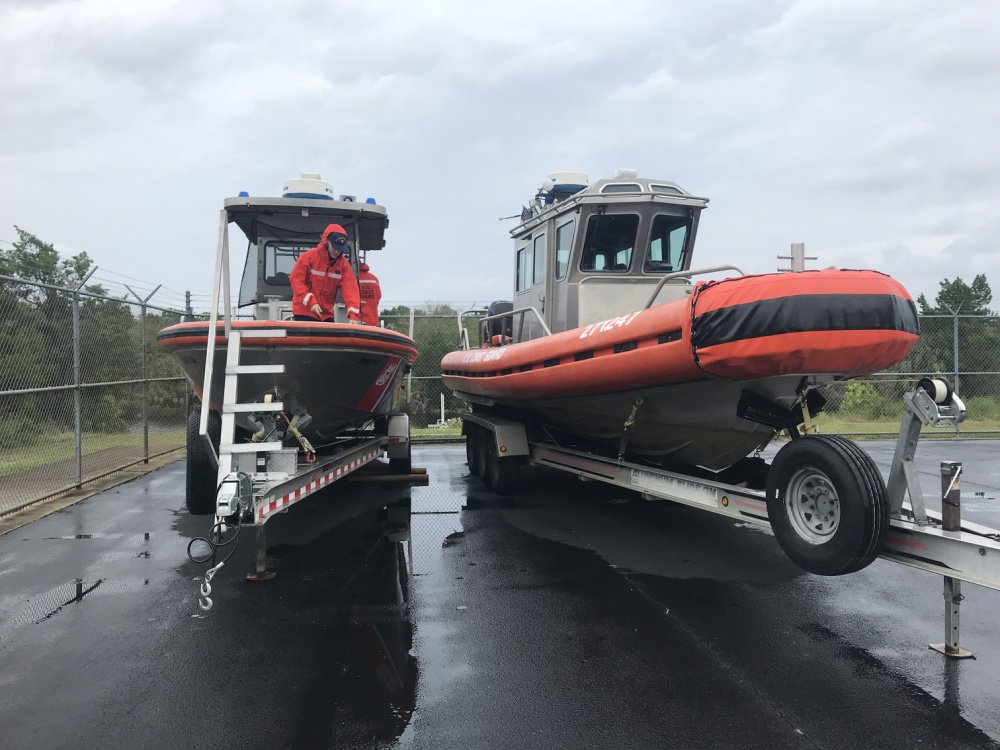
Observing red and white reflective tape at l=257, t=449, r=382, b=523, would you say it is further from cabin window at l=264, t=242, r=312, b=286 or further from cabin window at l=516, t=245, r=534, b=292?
cabin window at l=516, t=245, r=534, b=292

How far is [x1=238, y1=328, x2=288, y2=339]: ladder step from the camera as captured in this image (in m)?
5.30

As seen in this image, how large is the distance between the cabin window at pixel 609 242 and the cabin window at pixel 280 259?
3.02 m

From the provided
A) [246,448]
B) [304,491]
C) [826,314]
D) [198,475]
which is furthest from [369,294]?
[826,314]

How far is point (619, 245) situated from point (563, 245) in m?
0.59

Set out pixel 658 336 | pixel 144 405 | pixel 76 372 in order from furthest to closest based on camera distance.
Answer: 1. pixel 144 405
2. pixel 76 372
3. pixel 658 336

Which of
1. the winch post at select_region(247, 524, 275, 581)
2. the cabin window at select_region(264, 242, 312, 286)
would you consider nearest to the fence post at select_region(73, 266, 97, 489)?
the cabin window at select_region(264, 242, 312, 286)

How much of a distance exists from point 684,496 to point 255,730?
9.96 ft

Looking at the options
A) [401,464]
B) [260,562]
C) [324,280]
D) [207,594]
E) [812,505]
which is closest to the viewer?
[812,505]

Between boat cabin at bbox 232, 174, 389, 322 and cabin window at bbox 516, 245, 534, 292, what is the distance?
65.5 inches

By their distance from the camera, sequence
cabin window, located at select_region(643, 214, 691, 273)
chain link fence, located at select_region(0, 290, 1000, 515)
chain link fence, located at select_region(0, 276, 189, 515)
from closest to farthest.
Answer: cabin window, located at select_region(643, 214, 691, 273) → chain link fence, located at select_region(0, 276, 189, 515) → chain link fence, located at select_region(0, 290, 1000, 515)

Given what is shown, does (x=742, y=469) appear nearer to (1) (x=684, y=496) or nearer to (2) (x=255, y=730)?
(1) (x=684, y=496)

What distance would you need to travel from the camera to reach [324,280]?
6676 mm

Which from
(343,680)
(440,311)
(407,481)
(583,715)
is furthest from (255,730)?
(440,311)

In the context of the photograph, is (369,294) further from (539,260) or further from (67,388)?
(67,388)
